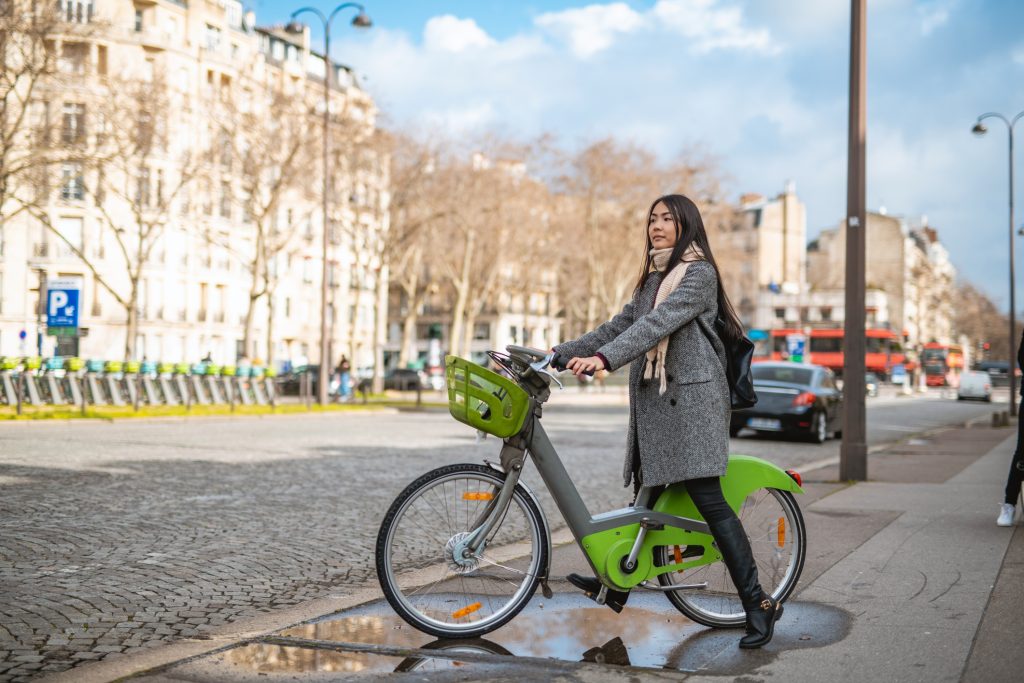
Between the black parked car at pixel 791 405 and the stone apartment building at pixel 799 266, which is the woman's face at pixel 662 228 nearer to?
the black parked car at pixel 791 405

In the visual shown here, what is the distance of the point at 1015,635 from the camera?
4777mm

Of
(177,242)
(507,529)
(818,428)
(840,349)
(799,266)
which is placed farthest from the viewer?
(799,266)

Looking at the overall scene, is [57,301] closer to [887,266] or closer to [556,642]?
[556,642]

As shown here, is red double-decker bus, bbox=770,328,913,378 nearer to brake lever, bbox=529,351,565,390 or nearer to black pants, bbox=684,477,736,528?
black pants, bbox=684,477,736,528

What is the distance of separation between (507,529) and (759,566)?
3.96 feet

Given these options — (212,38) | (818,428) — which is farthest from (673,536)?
(212,38)

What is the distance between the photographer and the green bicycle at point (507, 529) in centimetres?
467

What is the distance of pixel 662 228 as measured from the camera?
193 inches

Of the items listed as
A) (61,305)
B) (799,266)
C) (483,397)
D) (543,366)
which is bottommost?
(483,397)

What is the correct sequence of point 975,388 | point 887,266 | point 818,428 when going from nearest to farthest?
point 818,428 → point 975,388 → point 887,266

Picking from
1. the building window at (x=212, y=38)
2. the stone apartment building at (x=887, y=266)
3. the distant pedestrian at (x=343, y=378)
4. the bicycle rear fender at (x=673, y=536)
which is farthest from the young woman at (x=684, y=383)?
the stone apartment building at (x=887, y=266)

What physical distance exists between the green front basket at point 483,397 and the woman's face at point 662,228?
0.94 m

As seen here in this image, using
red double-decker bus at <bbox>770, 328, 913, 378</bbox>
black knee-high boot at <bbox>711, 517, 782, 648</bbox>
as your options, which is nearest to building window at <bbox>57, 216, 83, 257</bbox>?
red double-decker bus at <bbox>770, 328, 913, 378</bbox>

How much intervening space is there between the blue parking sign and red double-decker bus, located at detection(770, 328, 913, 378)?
172 ft
